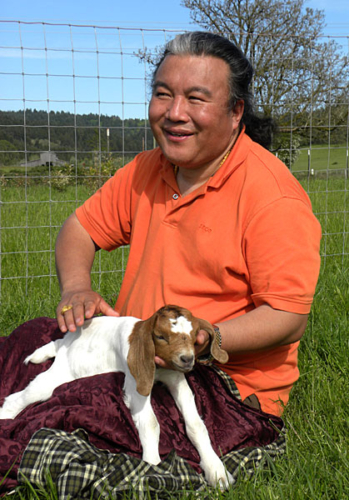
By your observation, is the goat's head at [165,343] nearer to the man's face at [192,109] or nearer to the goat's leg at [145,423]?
the goat's leg at [145,423]

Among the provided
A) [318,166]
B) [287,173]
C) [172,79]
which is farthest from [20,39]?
[318,166]

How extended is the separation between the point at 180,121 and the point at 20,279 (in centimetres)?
301

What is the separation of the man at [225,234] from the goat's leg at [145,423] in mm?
396

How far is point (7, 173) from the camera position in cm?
890

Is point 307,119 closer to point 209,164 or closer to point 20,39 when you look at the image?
point 20,39

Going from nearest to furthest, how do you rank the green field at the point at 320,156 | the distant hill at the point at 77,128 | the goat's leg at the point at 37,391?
1. the goat's leg at the point at 37,391
2. the distant hill at the point at 77,128
3. the green field at the point at 320,156

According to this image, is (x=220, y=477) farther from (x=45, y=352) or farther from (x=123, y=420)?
(x=45, y=352)

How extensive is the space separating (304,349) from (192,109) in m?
1.87

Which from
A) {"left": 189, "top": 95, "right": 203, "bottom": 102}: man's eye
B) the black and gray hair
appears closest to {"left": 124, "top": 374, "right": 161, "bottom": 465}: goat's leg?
{"left": 189, "top": 95, "right": 203, "bottom": 102}: man's eye

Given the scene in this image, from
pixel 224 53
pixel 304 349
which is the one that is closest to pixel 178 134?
pixel 224 53

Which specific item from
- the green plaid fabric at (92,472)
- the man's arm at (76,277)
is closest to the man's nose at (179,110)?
the man's arm at (76,277)

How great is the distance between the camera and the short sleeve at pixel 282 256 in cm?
238

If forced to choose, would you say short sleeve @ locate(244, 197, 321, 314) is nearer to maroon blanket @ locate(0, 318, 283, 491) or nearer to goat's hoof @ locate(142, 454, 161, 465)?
maroon blanket @ locate(0, 318, 283, 491)

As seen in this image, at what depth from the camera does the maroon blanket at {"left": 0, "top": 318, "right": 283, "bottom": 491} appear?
217 centimetres
